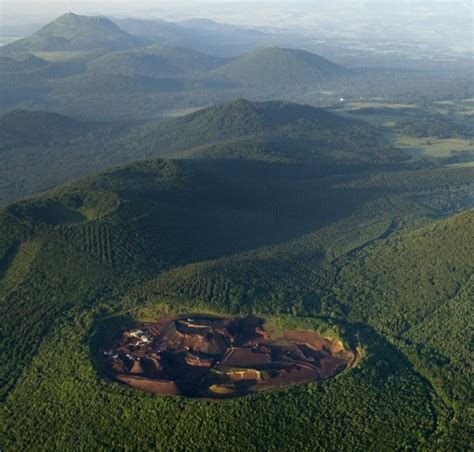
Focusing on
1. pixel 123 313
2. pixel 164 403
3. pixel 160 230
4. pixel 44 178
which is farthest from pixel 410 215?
pixel 44 178

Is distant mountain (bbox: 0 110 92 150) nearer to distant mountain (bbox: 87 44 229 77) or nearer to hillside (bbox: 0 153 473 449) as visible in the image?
hillside (bbox: 0 153 473 449)

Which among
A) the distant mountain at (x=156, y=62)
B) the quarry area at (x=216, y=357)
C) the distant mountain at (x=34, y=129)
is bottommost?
the quarry area at (x=216, y=357)

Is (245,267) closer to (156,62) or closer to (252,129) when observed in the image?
(252,129)

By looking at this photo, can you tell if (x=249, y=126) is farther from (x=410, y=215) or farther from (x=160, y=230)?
(x=160, y=230)

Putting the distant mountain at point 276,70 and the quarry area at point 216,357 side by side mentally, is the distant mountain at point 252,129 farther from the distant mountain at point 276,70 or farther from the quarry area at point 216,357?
the distant mountain at point 276,70

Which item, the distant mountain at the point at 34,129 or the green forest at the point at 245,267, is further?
the distant mountain at the point at 34,129

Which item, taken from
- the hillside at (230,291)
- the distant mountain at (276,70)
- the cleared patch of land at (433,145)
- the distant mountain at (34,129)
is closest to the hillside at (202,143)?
the distant mountain at (34,129)

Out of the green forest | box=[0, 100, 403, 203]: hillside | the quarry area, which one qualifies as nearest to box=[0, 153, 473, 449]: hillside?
the green forest
